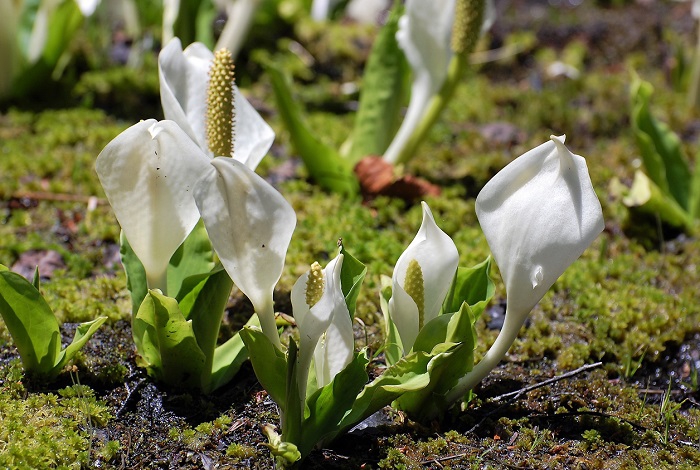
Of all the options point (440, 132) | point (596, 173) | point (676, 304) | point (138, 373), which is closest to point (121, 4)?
point (440, 132)

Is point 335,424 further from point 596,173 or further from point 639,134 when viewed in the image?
point 596,173

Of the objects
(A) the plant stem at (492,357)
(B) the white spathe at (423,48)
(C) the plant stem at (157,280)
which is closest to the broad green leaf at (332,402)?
(A) the plant stem at (492,357)

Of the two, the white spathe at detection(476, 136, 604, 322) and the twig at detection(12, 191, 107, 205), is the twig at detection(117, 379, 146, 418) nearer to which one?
the white spathe at detection(476, 136, 604, 322)

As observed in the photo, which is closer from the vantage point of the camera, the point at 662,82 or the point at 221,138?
the point at 221,138

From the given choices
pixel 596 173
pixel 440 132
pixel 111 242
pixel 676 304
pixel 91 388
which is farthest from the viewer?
pixel 440 132

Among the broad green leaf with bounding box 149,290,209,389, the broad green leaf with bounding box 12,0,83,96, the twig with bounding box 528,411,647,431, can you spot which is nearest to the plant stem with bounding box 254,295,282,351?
the broad green leaf with bounding box 149,290,209,389

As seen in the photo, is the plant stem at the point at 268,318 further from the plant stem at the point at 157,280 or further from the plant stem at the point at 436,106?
the plant stem at the point at 436,106
